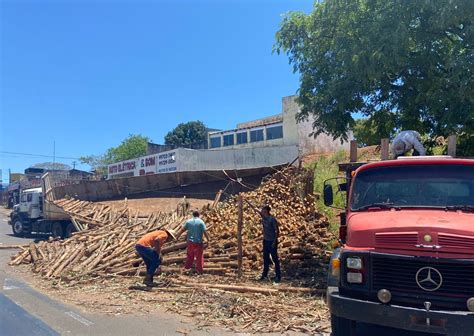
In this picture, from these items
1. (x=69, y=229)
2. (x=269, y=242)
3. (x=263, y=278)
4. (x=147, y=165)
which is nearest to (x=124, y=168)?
(x=147, y=165)

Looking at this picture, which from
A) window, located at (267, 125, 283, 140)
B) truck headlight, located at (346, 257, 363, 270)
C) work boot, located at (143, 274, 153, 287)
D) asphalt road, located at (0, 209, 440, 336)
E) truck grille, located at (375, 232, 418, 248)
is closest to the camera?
truck grille, located at (375, 232, 418, 248)

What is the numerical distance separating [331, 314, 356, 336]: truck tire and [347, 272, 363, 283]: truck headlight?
651mm

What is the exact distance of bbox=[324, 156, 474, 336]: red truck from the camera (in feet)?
Result: 16.8

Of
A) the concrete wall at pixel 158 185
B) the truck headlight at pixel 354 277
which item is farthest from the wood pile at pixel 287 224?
the truck headlight at pixel 354 277

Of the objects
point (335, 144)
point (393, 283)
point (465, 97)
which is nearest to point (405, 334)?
point (393, 283)

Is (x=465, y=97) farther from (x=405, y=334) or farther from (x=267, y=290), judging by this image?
(x=267, y=290)

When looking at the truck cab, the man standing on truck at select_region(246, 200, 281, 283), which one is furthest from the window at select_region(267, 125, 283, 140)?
the man standing on truck at select_region(246, 200, 281, 283)

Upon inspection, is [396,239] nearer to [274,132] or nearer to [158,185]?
[158,185]

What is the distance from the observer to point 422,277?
5.25 metres

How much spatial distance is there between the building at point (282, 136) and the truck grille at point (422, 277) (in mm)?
31211

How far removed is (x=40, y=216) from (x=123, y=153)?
157ft

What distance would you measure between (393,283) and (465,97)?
5.15 meters

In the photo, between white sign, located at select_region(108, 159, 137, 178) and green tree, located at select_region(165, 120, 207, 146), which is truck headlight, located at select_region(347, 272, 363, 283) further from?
green tree, located at select_region(165, 120, 207, 146)

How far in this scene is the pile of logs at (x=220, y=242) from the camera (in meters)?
12.0
